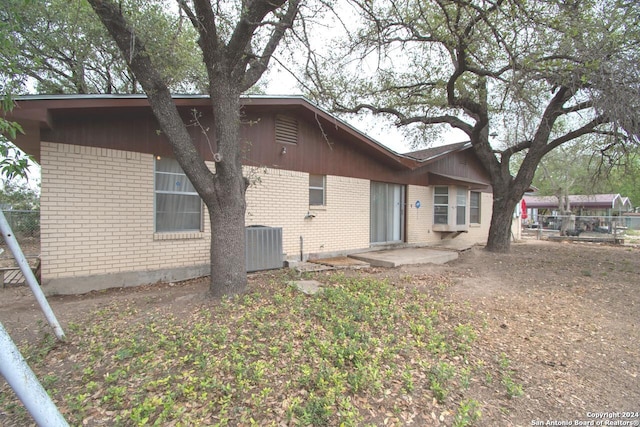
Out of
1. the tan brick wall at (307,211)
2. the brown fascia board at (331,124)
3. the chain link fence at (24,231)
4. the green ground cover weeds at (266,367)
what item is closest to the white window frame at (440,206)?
the brown fascia board at (331,124)

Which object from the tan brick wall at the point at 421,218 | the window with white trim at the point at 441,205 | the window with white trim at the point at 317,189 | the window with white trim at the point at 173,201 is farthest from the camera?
the window with white trim at the point at 441,205

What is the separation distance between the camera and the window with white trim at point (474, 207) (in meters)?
14.3

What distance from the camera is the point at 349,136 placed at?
896 cm

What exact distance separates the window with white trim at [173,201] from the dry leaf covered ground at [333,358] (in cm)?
154

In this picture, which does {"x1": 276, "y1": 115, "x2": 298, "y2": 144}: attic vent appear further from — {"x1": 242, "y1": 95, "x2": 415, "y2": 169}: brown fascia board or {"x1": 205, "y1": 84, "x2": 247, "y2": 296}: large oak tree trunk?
{"x1": 205, "y1": 84, "x2": 247, "y2": 296}: large oak tree trunk

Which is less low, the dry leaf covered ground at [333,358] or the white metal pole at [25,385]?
the white metal pole at [25,385]

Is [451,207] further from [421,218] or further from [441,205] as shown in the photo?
[421,218]

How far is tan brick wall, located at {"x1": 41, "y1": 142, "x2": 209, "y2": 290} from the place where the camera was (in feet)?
16.7

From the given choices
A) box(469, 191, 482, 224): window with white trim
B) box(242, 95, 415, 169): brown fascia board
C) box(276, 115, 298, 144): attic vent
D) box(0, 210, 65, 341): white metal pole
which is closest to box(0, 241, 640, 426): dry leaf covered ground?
box(0, 210, 65, 341): white metal pole

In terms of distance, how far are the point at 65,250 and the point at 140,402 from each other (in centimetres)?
411

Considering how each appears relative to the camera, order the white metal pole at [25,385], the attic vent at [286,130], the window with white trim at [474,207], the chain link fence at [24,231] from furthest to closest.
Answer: the window with white trim at [474,207] < the chain link fence at [24,231] < the attic vent at [286,130] < the white metal pole at [25,385]

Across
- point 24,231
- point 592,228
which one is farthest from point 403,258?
point 592,228

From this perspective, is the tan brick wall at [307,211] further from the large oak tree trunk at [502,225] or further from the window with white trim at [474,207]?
the window with white trim at [474,207]

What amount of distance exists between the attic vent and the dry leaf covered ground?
13.5 ft
